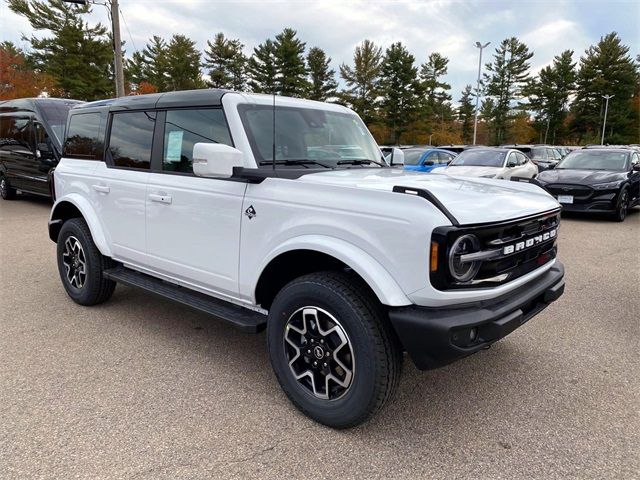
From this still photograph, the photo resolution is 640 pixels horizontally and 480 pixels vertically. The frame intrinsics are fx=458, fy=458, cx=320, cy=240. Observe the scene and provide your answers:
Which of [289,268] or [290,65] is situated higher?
[290,65]

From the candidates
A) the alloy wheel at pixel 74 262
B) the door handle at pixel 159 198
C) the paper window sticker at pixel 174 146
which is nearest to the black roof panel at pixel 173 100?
the paper window sticker at pixel 174 146

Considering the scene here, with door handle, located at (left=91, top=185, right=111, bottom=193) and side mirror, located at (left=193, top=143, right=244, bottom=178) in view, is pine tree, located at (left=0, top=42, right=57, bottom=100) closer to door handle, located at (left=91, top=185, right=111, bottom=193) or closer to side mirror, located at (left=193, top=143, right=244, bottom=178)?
door handle, located at (left=91, top=185, right=111, bottom=193)

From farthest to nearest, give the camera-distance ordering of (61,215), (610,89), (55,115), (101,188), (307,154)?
(610,89)
(55,115)
(61,215)
(101,188)
(307,154)

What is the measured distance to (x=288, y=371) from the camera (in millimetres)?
2754

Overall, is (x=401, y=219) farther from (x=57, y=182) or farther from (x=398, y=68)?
(x=398, y=68)

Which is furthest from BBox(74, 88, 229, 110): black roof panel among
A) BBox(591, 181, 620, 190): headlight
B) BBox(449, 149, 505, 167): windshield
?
BBox(449, 149, 505, 167): windshield

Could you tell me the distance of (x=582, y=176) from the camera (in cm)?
1027

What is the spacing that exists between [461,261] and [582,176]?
970 cm

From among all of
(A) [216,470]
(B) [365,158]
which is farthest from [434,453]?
(B) [365,158]

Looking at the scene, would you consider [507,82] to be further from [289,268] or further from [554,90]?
[289,268]

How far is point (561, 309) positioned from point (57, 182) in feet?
17.3

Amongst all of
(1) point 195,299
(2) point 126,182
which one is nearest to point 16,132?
(2) point 126,182

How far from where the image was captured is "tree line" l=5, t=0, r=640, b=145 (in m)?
35.0

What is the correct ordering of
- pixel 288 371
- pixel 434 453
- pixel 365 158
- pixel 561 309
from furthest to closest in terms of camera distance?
pixel 561 309 < pixel 365 158 < pixel 288 371 < pixel 434 453
